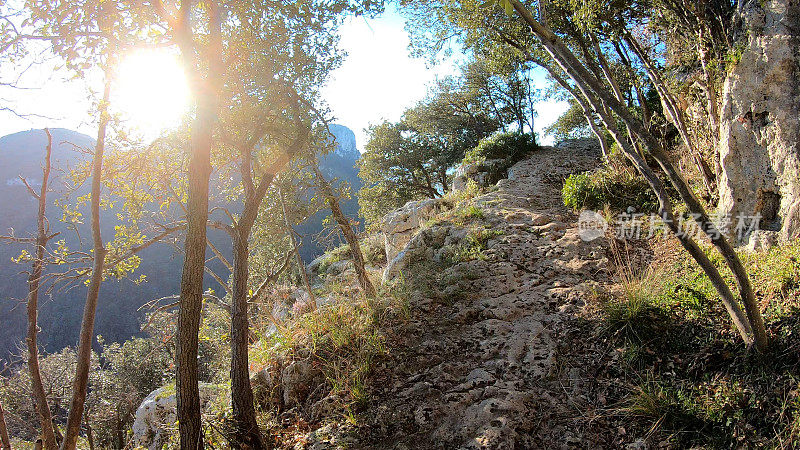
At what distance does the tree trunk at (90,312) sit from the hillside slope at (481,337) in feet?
12.8

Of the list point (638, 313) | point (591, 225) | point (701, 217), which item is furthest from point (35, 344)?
point (591, 225)

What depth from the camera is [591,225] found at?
24.6 ft

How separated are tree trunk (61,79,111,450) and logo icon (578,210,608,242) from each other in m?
8.04

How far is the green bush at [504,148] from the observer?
15.7 m

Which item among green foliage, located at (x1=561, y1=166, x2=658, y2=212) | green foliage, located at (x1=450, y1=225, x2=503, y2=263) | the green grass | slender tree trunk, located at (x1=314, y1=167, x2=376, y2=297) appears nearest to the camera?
the green grass

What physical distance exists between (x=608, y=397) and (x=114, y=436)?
23.4 meters

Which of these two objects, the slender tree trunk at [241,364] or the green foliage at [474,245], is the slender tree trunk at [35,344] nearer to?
the slender tree trunk at [241,364]

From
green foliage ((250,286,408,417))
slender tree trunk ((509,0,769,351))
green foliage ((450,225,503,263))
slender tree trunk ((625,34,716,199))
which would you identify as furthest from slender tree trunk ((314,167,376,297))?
slender tree trunk ((625,34,716,199))

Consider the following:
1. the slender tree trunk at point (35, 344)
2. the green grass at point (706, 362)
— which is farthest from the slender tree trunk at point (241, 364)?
the green grass at point (706, 362)

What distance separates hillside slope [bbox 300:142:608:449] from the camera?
11.6 ft

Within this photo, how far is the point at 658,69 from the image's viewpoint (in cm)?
834

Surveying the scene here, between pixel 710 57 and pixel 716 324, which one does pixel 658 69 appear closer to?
pixel 710 57

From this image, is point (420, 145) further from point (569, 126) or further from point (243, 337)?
point (243, 337)

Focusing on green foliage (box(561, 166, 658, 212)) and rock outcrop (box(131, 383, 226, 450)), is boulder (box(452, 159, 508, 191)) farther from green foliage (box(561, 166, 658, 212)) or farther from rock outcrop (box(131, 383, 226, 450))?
rock outcrop (box(131, 383, 226, 450))
